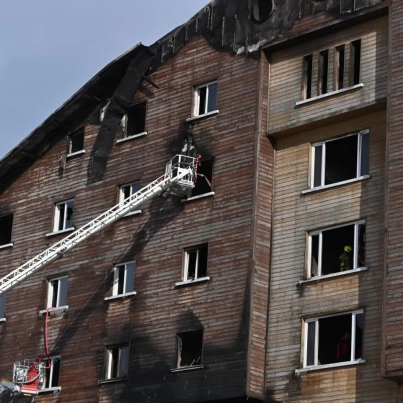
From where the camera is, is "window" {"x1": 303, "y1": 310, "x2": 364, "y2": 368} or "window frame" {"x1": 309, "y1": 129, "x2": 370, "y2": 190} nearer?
"window" {"x1": 303, "y1": 310, "x2": 364, "y2": 368}

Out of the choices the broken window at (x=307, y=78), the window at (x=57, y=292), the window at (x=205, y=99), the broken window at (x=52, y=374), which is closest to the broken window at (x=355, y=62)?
the broken window at (x=307, y=78)

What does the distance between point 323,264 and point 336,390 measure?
5.01m

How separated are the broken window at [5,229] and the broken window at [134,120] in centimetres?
767

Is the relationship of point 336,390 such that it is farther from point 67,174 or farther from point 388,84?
point 67,174

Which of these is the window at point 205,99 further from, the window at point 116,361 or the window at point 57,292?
the window at point 116,361

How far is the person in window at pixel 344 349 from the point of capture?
45.7 meters

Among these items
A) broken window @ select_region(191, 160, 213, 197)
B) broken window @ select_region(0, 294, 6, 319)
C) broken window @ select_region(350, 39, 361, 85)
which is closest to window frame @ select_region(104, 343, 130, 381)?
broken window @ select_region(191, 160, 213, 197)

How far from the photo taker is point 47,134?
59594 mm

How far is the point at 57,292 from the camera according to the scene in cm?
5641

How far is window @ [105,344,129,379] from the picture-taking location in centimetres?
5203

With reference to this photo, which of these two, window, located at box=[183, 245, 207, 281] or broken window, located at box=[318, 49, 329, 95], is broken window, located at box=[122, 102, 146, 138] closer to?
window, located at box=[183, 245, 207, 281]

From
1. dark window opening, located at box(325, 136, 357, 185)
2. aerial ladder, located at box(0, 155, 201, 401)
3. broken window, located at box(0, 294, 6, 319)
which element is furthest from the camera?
broken window, located at box(0, 294, 6, 319)

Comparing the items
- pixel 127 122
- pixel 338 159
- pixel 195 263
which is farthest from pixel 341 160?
pixel 127 122

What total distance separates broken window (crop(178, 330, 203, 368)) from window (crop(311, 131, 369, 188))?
7310 mm
